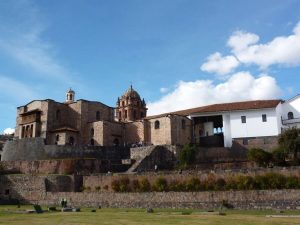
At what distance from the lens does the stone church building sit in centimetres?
5084

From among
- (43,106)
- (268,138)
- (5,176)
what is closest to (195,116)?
(268,138)

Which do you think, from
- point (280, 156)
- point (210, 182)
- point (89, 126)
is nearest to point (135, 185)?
point (210, 182)

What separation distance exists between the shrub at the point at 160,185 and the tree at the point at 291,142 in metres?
11.9

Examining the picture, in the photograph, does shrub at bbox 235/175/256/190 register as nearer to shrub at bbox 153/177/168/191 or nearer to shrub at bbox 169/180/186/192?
shrub at bbox 169/180/186/192

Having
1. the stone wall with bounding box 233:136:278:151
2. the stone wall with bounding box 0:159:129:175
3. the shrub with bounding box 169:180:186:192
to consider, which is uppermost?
the stone wall with bounding box 233:136:278:151

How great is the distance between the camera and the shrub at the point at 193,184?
104ft

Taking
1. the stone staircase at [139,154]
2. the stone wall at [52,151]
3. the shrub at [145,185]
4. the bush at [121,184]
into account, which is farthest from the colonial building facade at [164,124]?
the shrub at [145,185]

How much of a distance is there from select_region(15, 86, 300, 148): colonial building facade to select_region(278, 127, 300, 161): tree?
8.75 metres

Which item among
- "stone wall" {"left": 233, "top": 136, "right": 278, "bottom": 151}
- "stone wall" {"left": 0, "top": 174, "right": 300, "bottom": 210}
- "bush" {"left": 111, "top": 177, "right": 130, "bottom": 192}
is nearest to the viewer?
"stone wall" {"left": 0, "top": 174, "right": 300, "bottom": 210}

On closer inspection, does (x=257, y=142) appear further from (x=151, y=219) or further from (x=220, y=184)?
(x=151, y=219)

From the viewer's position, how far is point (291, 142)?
36.3m

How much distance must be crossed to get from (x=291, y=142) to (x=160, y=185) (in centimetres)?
1321

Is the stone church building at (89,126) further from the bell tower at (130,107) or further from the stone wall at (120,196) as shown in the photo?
the stone wall at (120,196)

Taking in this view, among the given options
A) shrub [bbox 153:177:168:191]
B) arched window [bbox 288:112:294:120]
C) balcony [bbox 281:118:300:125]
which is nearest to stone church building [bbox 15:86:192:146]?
balcony [bbox 281:118:300:125]
